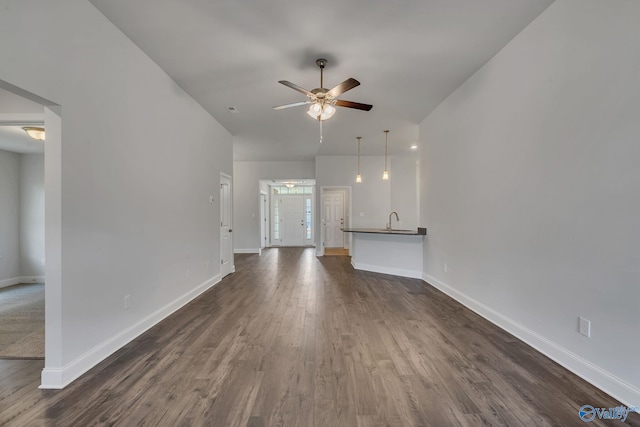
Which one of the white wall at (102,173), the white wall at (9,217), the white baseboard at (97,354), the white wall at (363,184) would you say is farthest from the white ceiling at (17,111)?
the white wall at (363,184)

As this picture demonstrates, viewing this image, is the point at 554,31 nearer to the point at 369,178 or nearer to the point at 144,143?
the point at 144,143

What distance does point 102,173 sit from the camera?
2.27 meters

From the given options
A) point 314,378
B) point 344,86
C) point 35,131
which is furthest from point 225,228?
point 314,378

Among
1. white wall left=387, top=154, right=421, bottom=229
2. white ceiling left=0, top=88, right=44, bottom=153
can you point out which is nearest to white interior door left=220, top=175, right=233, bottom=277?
white ceiling left=0, top=88, right=44, bottom=153

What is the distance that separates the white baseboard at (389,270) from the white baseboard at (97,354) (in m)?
3.69

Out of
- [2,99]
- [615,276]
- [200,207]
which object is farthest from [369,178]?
[2,99]

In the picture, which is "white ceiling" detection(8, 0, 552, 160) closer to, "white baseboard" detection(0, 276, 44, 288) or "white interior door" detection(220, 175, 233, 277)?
"white interior door" detection(220, 175, 233, 277)

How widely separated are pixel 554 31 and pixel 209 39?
299 cm

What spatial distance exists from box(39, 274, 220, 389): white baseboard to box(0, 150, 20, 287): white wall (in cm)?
379

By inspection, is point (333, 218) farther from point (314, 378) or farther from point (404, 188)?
point (314, 378)

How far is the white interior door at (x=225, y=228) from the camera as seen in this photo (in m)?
5.18

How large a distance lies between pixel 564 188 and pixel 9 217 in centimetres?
773

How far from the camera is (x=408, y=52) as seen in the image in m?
2.82

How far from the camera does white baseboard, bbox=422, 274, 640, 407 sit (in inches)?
66.2
